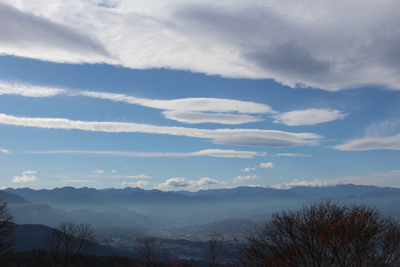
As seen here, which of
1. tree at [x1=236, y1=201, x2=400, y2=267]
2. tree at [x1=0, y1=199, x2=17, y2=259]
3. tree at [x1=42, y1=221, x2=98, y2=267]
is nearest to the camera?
tree at [x1=236, y1=201, x2=400, y2=267]

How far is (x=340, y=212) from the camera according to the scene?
33000 millimetres

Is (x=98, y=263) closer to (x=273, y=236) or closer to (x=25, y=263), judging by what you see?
(x=25, y=263)

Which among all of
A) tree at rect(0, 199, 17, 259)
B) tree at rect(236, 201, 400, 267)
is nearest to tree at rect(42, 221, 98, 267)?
tree at rect(0, 199, 17, 259)

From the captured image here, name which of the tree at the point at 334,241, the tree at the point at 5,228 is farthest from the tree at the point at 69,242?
the tree at the point at 334,241

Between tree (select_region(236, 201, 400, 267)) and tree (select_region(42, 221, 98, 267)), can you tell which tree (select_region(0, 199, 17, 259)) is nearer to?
tree (select_region(42, 221, 98, 267))

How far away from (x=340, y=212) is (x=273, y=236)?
9.51 m

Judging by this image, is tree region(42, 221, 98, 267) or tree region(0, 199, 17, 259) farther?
tree region(42, 221, 98, 267)

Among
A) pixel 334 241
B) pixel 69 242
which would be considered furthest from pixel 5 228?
pixel 334 241

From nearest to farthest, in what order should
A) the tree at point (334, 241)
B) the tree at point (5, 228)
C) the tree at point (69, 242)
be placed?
the tree at point (334, 241), the tree at point (5, 228), the tree at point (69, 242)

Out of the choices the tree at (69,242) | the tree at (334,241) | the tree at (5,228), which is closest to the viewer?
the tree at (334,241)

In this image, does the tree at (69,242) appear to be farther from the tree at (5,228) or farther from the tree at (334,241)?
the tree at (334,241)

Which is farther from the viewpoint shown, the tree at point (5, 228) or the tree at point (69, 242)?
the tree at point (69, 242)

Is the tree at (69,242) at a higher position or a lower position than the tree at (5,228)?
lower

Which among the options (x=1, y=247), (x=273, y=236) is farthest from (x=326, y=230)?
(x=1, y=247)
